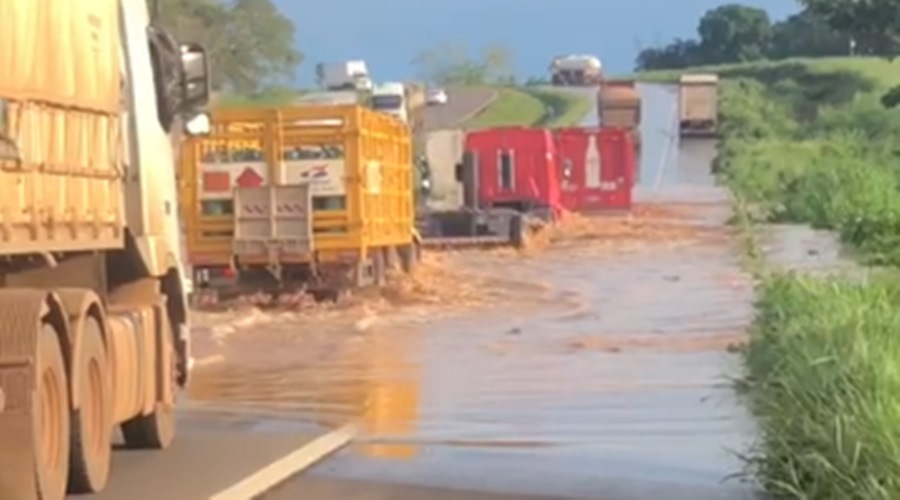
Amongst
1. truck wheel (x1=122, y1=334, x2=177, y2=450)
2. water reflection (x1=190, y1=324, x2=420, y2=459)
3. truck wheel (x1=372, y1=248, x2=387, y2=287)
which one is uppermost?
Result: truck wheel (x1=372, y1=248, x2=387, y2=287)

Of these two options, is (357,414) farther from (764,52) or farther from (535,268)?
(764,52)

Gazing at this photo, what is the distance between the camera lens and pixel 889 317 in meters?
16.0

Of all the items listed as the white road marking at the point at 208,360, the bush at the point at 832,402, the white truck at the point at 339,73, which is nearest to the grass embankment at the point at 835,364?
the bush at the point at 832,402

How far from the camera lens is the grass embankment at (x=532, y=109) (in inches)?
3666

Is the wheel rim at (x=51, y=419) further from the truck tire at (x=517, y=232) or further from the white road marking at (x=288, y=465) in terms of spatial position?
the truck tire at (x=517, y=232)

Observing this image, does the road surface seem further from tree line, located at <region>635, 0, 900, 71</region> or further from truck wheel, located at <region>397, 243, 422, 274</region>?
tree line, located at <region>635, 0, 900, 71</region>

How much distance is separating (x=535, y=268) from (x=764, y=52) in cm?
12259

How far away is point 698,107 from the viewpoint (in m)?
87.1

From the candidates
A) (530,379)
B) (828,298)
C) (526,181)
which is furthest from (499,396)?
(526,181)

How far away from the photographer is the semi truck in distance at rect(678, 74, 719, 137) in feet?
277

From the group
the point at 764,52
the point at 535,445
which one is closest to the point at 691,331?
the point at 535,445

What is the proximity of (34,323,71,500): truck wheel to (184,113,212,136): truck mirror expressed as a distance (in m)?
4.74

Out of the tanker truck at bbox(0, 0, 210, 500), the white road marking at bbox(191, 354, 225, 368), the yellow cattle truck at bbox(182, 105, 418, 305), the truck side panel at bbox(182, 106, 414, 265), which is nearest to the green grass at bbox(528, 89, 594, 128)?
the yellow cattle truck at bbox(182, 105, 418, 305)

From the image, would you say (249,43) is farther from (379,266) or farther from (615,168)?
(379,266)
